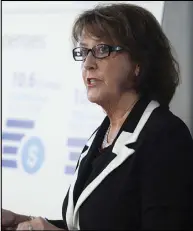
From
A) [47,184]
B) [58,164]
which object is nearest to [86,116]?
[58,164]

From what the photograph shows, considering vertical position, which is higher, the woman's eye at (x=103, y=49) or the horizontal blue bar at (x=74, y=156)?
the woman's eye at (x=103, y=49)

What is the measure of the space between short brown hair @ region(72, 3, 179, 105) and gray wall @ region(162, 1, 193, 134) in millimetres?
807

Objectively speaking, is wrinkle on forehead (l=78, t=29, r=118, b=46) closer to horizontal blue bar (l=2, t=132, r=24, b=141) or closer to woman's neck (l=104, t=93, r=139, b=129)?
woman's neck (l=104, t=93, r=139, b=129)

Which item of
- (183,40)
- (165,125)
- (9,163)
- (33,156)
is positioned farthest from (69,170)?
(165,125)

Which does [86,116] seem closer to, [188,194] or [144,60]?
[144,60]

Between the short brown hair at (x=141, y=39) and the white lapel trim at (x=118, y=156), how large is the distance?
0.34ft

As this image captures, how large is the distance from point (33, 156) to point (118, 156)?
122 centimetres

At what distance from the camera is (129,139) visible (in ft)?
3.58

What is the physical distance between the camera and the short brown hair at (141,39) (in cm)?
116

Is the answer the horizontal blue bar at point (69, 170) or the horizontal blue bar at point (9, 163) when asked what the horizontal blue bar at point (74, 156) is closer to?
the horizontal blue bar at point (69, 170)

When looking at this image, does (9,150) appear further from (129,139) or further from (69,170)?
(129,139)

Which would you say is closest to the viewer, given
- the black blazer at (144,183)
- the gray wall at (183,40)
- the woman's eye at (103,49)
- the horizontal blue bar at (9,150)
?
the black blazer at (144,183)

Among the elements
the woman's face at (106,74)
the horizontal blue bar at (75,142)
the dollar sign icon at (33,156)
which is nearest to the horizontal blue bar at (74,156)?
the horizontal blue bar at (75,142)

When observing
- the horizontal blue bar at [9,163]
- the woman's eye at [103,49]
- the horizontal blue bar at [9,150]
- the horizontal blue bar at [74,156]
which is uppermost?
the woman's eye at [103,49]
